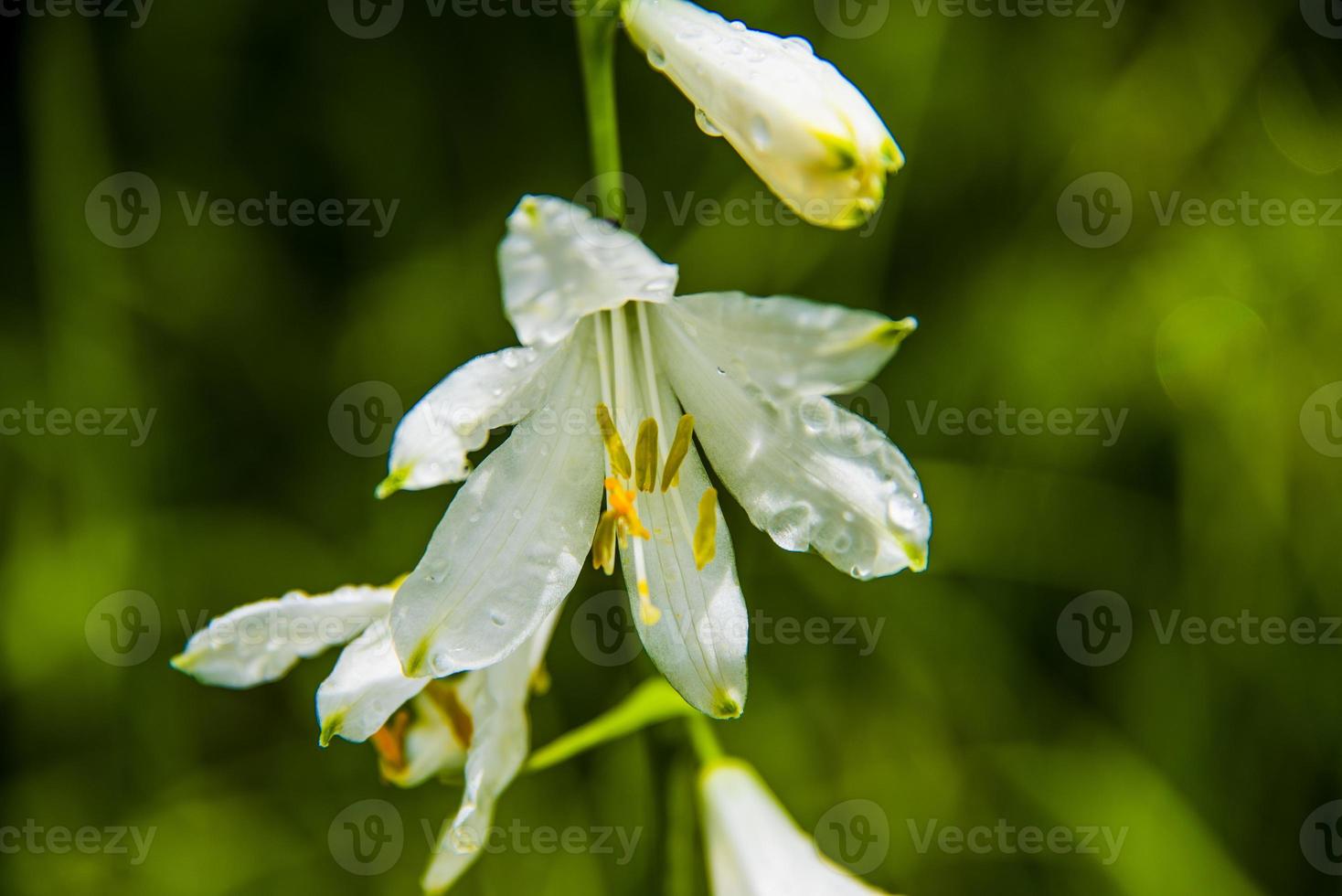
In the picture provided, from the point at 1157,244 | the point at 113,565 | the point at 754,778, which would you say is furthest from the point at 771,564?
the point at 113,565

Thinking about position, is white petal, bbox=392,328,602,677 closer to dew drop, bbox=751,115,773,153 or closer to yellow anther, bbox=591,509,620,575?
yellow anther, bbox=591,509,620,575

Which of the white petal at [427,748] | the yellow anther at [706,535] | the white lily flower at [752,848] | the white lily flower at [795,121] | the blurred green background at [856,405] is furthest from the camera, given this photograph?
the blurred green background at [856,405]

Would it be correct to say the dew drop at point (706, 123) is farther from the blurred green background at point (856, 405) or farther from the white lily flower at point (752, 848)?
the blurred green background at point (856, 405)

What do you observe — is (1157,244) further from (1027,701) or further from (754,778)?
(754,778)

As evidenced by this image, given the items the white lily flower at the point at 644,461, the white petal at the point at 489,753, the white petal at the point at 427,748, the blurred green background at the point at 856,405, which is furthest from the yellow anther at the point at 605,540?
the blurred green background at the point at 856,405

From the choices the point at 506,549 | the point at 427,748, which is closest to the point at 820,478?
the point at 506,549

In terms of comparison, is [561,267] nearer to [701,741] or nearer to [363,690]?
[363,690]
